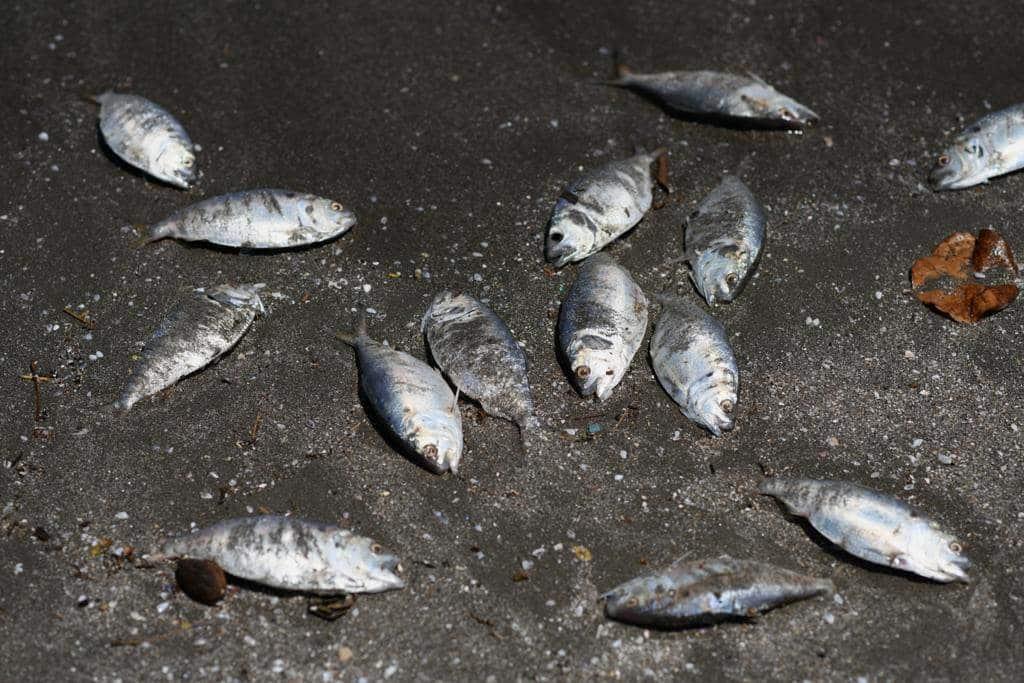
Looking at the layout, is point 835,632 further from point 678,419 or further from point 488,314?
point 488,314

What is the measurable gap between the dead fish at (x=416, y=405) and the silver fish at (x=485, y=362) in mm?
115

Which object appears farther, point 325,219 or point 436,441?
point 325,219

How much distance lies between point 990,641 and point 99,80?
6420 mm

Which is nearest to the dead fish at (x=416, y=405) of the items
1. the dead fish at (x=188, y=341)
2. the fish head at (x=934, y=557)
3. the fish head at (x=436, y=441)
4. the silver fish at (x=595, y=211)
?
the fish head at (x=436, y=441)

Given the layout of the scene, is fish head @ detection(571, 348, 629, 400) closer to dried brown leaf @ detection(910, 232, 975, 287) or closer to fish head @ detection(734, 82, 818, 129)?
dried brown leaf @ detection(910, 232, 975, 287)

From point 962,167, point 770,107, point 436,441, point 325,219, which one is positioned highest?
point 770,107

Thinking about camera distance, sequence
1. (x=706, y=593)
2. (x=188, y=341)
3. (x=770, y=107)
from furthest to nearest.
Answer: (x=770, y=107), (x=188, y=341), (x=706, y=593)

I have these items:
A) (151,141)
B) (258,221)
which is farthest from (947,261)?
(151,141)

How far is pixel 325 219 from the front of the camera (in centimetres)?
545

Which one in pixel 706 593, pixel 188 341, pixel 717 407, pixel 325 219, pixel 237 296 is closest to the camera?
pixel 706 593

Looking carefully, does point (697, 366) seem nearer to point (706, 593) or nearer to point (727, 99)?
point (706, 593)

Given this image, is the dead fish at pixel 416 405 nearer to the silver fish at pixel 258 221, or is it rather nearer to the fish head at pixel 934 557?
the silver fish at pixel 258 221

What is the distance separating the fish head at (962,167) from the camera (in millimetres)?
5863

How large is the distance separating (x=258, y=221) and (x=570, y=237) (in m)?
1.82
